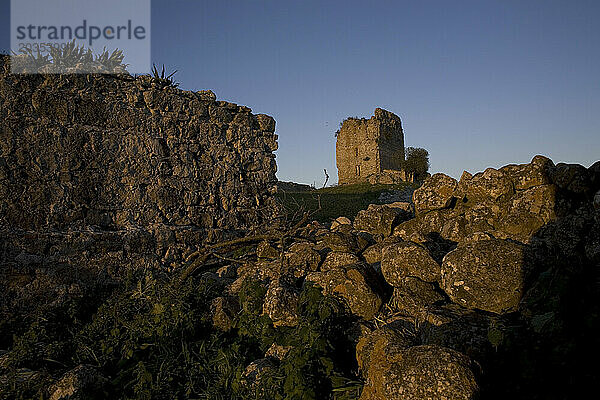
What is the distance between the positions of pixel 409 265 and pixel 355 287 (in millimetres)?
710

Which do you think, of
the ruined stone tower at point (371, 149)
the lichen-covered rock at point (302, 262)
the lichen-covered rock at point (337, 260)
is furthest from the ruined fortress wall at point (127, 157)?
the ruined stone tower at point (371, 149)

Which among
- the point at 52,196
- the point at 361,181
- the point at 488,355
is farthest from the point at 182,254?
the point at 361,181

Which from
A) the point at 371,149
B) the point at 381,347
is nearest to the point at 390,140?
the point at 371,149

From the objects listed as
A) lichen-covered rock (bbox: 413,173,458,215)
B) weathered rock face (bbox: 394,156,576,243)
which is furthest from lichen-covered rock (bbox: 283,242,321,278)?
→ lichen-covered rock (bbox: 413,173,458,215)

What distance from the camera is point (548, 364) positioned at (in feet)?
10.4

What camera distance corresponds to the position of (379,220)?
672cm

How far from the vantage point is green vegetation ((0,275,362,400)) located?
12.4ft

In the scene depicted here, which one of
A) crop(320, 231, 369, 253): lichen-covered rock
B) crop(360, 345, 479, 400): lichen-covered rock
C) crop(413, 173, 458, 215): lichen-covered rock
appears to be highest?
crop(413, 173, 458, 215): lichen-covered rock

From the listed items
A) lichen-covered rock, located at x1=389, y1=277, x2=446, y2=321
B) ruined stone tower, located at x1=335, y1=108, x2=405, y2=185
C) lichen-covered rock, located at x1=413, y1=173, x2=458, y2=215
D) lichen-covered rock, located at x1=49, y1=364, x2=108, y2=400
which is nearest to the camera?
lichen-covered rock, located at x1=49, y1=364, x2=108, y2=400

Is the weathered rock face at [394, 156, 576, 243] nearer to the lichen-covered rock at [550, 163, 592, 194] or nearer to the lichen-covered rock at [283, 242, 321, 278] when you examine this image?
the lichen-covered rock at [550, 163, 592, 194]

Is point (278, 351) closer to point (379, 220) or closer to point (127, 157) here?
point (379, 220)

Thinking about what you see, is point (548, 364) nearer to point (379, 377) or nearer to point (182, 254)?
point (379, 377)

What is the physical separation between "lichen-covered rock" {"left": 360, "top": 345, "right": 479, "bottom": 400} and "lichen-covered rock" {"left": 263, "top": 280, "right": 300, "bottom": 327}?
1.50 meters

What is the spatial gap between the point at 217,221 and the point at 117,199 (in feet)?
5.17
